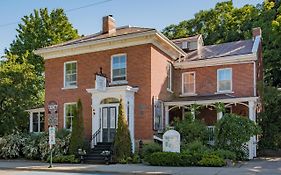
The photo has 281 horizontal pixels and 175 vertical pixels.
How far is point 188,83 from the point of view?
27.2 m

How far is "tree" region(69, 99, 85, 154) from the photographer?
22.7 meters

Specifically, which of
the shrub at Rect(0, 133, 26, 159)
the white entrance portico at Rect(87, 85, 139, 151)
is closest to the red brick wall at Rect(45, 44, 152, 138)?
the white entrance portico at Rect(87, 85, 139, 151)

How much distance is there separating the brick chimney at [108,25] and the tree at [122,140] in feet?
27.9

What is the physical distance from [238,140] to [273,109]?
6.22m

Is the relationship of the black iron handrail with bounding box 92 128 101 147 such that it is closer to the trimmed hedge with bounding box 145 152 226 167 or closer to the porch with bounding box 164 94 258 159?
the porch with bounding box 164 94 258 159

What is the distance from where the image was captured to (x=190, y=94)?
1054 inches

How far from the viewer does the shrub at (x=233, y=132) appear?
67.8ft

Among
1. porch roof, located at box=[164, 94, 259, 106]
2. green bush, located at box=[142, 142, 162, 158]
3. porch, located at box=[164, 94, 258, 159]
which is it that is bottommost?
green bush, located at box=[142, 142, 162, 158]

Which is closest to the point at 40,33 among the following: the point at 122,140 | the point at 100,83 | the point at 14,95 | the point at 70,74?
the point at 14,95

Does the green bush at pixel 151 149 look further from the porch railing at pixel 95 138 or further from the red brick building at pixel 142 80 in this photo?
the porch railing at pixel 95 138

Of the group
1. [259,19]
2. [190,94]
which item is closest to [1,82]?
[190,94]

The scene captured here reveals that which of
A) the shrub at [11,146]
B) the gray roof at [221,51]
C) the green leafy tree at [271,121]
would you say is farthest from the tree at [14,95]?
the green leafy tree at [271,121]

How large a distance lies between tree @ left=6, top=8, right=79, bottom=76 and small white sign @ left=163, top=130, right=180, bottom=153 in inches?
997

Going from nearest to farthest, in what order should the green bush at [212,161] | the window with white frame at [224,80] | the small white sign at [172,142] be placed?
the green bush at [212,161]
the small white sign at [172,142]
the window with white frame at [224,80]
